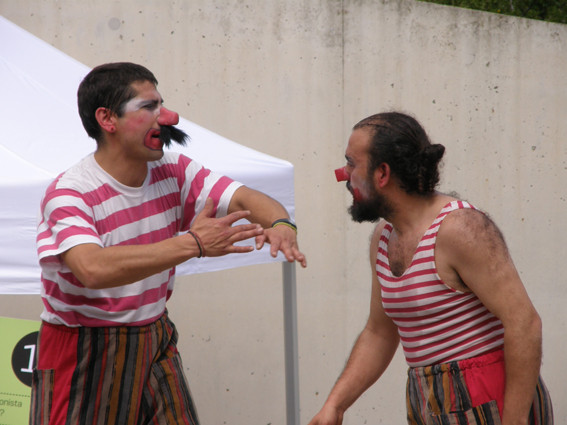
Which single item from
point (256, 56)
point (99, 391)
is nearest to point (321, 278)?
point (256, 56)

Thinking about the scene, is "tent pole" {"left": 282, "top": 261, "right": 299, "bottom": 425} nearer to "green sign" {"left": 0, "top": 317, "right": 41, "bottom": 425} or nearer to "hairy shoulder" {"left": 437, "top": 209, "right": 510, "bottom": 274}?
"green sign" {"left": 0, "top": 317, "right": 41, "bottom": 425}

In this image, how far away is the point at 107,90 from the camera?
2289 millimetres

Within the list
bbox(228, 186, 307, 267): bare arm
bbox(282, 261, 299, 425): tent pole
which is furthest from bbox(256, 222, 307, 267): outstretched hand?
bbox(282, 261, 299, 425): tent pole

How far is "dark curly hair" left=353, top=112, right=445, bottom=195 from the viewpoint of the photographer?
2.07 m

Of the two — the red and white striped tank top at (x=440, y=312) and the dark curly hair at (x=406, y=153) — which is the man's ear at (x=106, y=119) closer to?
the dark curly hair at (x=406, y=153)

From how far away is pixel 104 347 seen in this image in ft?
7.46

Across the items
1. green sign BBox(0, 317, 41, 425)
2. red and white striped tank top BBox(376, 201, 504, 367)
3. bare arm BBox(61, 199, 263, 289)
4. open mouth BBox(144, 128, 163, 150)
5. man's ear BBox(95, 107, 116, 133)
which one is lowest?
green sign BBox(0, 317, 41, 425)

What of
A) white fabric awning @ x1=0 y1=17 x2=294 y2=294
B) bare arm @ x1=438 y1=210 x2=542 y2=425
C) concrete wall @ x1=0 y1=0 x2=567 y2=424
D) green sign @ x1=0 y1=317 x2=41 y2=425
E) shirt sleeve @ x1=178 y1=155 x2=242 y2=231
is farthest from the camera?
→ concrete wall @ x1=0 y1=0 x2=567 y2=424

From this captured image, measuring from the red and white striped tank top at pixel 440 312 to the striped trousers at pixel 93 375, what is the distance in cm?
80

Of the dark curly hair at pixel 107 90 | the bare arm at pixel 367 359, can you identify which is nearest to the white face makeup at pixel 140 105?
the dark curly hair at pixel 107 90

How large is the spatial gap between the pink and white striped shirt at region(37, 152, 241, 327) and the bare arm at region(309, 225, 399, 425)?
0.54 m

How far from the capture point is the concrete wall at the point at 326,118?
15.7 feet

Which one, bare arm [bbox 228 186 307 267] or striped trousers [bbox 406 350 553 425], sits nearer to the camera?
striped trousers [bbox 406 350 553 425]

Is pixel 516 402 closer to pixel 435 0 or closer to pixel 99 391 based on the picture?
pixel 99 391
